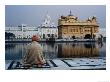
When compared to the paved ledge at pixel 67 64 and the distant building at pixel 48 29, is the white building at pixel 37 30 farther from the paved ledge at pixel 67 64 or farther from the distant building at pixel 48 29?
the paved ledge at pixel 67 64

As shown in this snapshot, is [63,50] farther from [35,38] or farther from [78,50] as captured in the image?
[35,38]

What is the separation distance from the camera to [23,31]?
8.68 feet

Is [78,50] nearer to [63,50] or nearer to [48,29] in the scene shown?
[63,50]

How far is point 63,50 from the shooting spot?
264 cm

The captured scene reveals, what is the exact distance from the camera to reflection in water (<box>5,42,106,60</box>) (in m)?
2.62

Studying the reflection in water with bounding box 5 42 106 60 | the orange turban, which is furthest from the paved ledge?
the orange turban

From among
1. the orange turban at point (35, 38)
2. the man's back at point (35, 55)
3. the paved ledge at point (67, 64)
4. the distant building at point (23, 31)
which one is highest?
the distant building at point (23, 31)

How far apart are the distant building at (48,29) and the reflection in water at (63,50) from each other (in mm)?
69

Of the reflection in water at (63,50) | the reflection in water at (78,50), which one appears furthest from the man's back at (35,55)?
the reflection in water at (78,50)

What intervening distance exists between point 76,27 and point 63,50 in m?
0.19

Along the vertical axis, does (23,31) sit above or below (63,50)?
above

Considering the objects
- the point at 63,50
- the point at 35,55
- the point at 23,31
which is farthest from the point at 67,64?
the point at 23,31

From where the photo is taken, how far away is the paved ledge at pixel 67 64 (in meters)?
2.60

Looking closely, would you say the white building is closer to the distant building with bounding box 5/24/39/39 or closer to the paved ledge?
the distant building with bounding box 5/24/39/39
